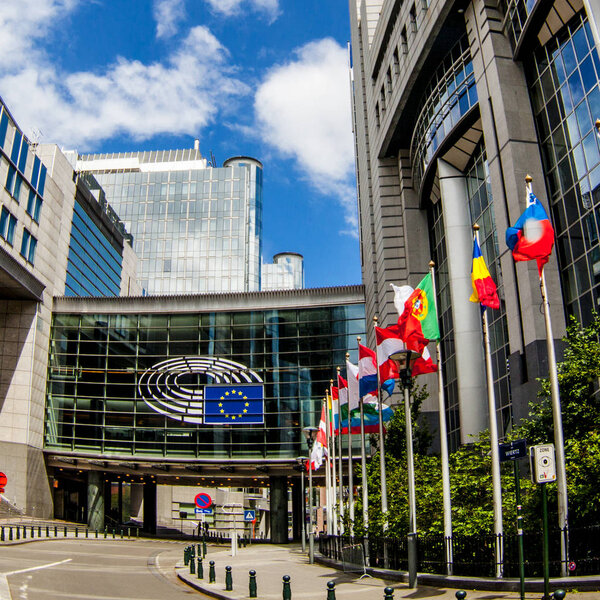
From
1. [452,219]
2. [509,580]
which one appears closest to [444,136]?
[452,219]

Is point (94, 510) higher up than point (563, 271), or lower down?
lower down

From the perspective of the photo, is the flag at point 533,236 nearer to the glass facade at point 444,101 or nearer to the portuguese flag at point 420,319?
the portuguese flag at point 420,319

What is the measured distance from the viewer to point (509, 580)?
1545 cm

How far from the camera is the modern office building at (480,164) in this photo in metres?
26.2

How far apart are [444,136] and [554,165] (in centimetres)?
974

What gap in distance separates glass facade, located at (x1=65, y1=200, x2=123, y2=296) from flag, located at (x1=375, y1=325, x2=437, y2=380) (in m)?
48.0

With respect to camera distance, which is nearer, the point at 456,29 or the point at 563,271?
the point at 563,271

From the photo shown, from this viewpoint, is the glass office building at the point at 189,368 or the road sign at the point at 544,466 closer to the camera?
the road sign at the point at 544,466

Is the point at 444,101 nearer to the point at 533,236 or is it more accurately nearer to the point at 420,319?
the point at 420,319

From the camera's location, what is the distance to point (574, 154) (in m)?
26.6

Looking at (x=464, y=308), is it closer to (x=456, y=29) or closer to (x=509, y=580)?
(x=456, y=29)

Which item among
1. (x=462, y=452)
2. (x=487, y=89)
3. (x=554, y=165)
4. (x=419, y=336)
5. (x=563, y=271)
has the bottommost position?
(x=462, y=452)

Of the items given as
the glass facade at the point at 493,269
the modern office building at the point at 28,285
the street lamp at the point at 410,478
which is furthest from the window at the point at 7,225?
the street lamp at the point at 410,478

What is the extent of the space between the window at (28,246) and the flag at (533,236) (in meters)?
45.7
